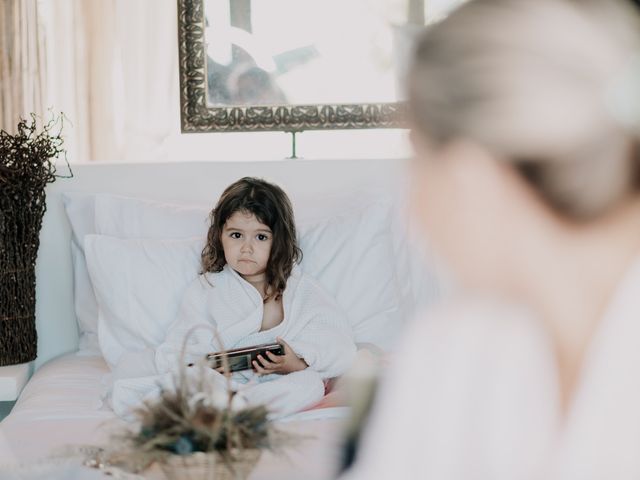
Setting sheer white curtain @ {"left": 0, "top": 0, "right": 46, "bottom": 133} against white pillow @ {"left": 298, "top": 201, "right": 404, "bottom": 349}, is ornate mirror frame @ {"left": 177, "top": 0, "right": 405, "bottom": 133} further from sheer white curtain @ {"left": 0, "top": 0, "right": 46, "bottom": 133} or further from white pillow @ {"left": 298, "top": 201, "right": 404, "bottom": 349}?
sheer white curtain @ {"left": 0, "top": 0, "right": 46, "bottom": 133}

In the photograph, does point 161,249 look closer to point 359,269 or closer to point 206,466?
point 359,269

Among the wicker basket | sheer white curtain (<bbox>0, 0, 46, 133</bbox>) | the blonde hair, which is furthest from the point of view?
sheer white curtain (<bbox>0, 0, 46, 133</bbox>)

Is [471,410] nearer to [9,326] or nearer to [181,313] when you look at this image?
[181,313]

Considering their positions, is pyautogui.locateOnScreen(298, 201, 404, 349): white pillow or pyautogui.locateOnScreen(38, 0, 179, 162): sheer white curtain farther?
pyautogui.locateOnScreen(38, 0, 179, 162): sheer white curtain

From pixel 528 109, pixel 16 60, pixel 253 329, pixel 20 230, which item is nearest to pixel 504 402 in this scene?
pixel 528 109

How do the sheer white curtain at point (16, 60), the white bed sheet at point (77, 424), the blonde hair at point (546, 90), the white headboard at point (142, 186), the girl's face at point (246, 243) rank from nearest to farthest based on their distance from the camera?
1. the blonde hair at point (546, 90)
2. the white bed sheet at point (77, 424)
3. the girl's face at point (246, 243)
4. the white headboard at point (142, 186)
5. the sheer white curtain at point (16, 60)

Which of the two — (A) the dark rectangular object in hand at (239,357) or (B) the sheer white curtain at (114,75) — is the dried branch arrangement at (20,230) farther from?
(B) the sheer white curtain at (114,75)

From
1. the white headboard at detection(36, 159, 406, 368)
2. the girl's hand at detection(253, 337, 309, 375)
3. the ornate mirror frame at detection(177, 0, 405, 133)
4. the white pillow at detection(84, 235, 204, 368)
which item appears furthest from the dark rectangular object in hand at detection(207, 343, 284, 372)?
the ornate mirror frame at detection(177, 0, 405, 133)

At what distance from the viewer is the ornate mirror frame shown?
2.44 metres

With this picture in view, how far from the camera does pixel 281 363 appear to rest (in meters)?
1.74

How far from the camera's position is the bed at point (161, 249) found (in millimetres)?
1938

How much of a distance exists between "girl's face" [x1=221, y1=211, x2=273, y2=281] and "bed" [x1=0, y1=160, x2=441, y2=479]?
114 mm

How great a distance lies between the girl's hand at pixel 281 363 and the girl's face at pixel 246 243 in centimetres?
19

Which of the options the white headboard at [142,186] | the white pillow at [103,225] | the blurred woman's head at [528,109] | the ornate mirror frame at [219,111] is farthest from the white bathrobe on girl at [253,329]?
the blurred woman's head at [528,109]
